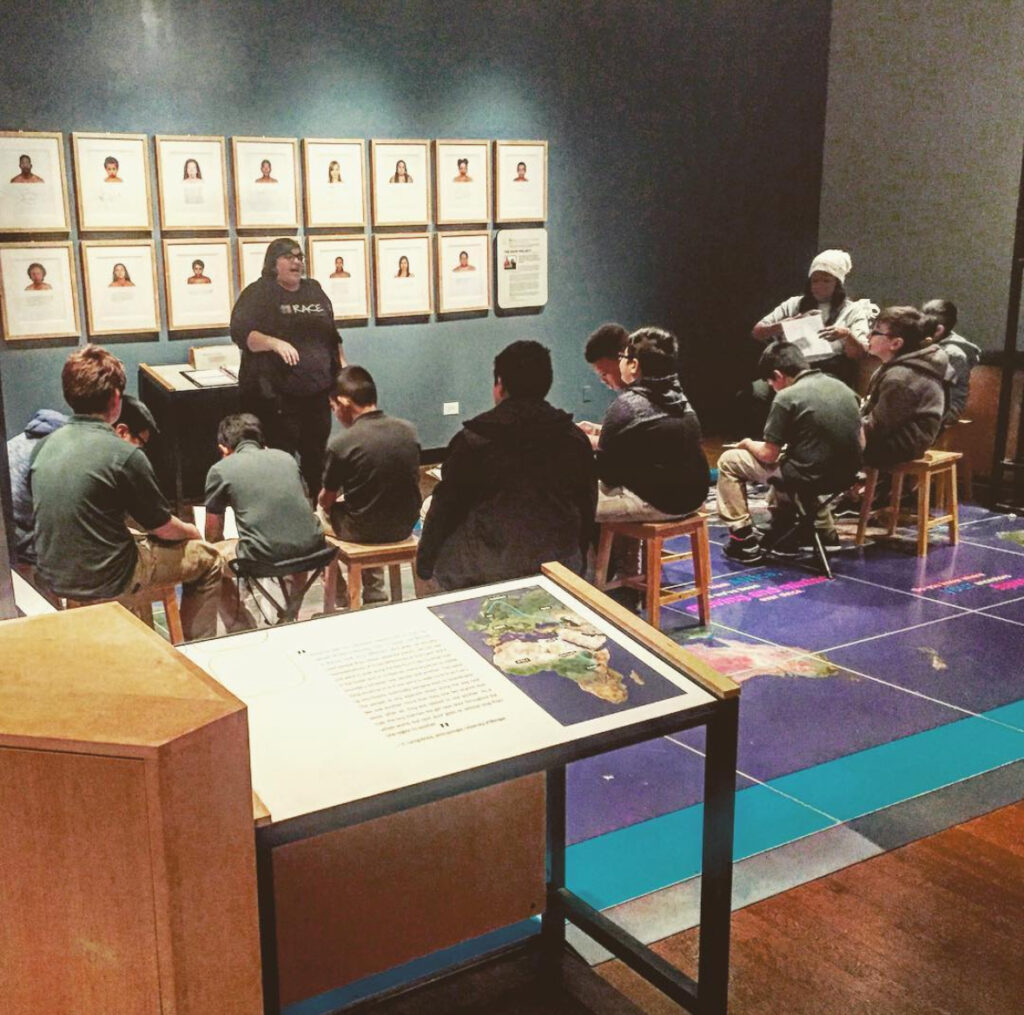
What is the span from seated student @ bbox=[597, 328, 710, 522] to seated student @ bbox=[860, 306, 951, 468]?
1.66 meters

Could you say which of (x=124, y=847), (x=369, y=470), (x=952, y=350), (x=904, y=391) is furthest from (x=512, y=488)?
(x=952, y=350)

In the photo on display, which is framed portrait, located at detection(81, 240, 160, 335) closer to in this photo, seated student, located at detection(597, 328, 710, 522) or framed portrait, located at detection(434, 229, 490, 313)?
framed portrait, located at detection(434, 229, 490, 313)

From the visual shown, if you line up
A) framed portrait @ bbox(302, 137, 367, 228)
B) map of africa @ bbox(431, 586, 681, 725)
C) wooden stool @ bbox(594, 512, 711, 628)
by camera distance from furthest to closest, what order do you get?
framed portrait @ bbox(302, 137, 367, 228) → wooden stool @ bbox(594, 512, 711, 628) → map of africa @ bbox(431, 586, 681, 725)

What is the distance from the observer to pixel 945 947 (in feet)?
8.53

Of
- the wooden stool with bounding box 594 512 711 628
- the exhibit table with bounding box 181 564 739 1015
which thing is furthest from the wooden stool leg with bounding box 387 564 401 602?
the exhibit table with bounding box 181 564 739 1015

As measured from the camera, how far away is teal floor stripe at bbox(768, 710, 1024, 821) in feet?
10.9

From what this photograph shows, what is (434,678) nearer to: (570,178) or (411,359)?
(411,359)

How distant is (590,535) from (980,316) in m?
4.78

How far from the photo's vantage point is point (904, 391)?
5.64m

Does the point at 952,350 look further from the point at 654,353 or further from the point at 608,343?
the point at 654,353

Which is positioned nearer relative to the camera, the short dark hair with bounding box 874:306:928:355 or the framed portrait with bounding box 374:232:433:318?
the short dark hair with bounding box 874:306:928:355

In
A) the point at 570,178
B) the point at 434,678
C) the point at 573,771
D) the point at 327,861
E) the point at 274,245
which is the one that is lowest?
the point at 573,771

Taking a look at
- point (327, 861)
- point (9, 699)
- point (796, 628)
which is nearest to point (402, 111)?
point (796, 628)

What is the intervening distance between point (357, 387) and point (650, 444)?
3.73ft
